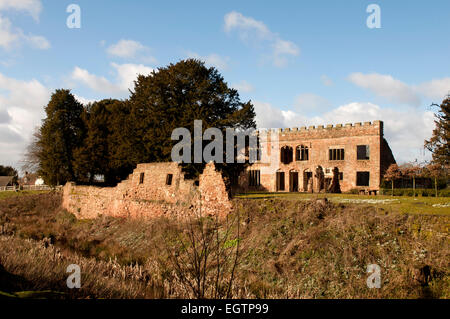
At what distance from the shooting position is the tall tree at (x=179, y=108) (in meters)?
27.1

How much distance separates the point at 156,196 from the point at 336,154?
22768 millimetres

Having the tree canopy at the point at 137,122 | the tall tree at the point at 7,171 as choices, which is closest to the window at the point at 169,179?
the tree canopy at the point at 137,122

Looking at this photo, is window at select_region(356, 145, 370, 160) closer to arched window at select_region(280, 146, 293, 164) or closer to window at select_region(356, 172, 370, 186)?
window at select_region(356, 172, 370, 186)

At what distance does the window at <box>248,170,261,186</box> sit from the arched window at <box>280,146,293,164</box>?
3621 mm

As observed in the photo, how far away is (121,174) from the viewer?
34.9 meters

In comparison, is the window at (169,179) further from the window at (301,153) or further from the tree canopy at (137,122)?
the window at (301,153)

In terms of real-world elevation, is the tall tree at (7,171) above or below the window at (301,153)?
below

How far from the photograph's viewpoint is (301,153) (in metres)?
38.8

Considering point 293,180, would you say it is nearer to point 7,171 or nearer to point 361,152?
point 361,152

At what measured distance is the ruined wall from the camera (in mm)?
17859

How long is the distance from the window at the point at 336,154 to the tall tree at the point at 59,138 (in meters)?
27.6

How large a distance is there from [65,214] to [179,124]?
1295cm
